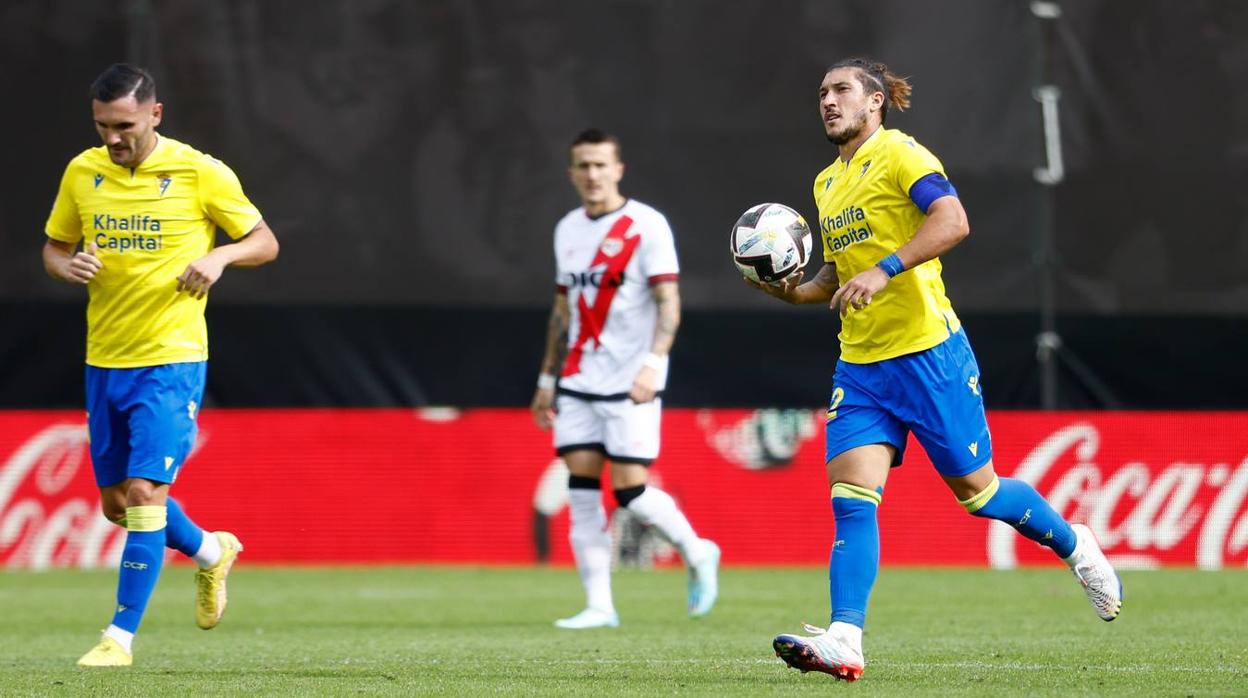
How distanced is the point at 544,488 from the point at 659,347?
168 inches

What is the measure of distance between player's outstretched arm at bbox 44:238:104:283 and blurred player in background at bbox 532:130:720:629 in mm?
2530

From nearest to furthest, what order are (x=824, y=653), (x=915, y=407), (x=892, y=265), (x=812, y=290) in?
(x=824, y=653), (x=892, y=265), (x=915, y=407), (x=812, y=290)

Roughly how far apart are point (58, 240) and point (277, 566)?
19.5 feet

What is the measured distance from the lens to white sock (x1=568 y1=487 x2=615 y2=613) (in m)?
8.49

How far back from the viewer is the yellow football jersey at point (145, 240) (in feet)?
22.3

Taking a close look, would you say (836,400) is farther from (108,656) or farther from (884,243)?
(108,656)

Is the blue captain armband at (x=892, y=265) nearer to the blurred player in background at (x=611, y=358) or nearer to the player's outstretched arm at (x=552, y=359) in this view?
the blurred player in background at (x=611, y=358)

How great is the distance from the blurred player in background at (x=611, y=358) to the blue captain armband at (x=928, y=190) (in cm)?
274

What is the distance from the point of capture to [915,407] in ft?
20.0

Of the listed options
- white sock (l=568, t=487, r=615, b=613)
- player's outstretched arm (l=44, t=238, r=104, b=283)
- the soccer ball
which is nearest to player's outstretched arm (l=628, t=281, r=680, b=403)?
white sock (l=568, t=487, r=615, b=613)

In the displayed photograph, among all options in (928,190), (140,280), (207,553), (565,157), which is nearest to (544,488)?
(565,157)

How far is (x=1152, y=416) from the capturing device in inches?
493

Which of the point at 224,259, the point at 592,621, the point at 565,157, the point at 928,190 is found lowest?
the point at 592,621

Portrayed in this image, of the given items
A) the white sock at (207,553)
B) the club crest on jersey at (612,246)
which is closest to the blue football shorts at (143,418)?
the white sock at (207,553)
